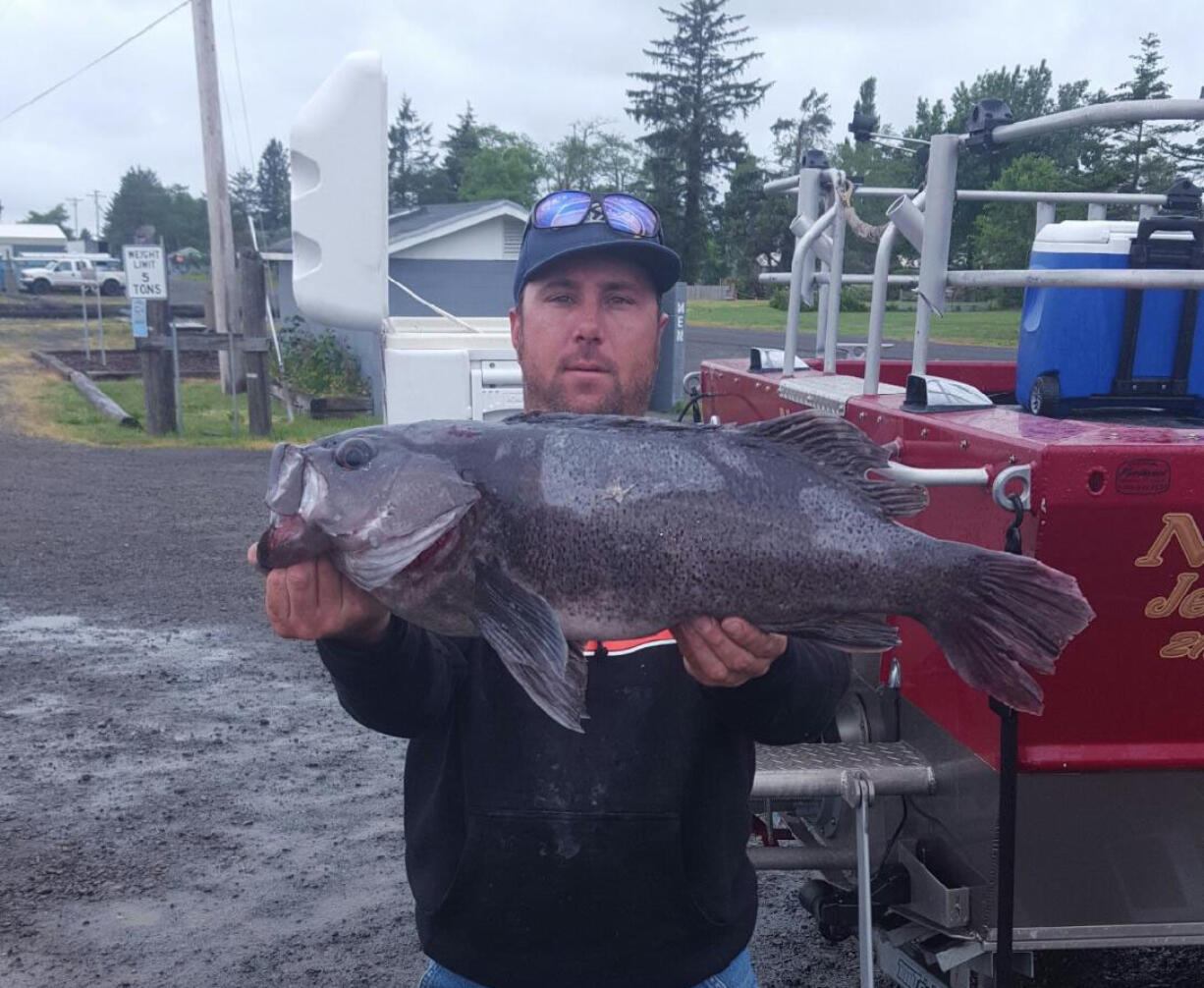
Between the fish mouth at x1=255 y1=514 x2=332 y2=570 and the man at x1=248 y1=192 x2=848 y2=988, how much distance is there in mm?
291

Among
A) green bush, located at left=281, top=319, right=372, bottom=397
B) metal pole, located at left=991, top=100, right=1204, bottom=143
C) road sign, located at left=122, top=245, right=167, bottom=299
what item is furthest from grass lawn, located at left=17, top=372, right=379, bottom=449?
metal pole, located at left=991, top=100, right=1204, bottom=143

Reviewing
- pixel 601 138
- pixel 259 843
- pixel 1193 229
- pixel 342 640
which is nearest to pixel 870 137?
pixel 1193 229

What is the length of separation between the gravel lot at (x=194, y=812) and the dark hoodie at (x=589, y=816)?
7.52 ft

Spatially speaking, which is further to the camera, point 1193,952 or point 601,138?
point 601,138

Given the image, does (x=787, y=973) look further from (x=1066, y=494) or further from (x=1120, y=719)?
(x=1066, y=494)

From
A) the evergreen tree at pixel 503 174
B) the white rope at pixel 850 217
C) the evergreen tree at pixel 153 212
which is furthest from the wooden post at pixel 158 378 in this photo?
the evergreen tree at pixel 153 212

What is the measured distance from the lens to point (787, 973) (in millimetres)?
4863

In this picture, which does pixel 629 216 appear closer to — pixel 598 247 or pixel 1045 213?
pixel 598 247

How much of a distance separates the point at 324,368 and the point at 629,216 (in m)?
19.9

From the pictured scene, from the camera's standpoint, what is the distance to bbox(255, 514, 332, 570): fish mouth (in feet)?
7.22

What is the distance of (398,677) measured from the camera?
2.46m

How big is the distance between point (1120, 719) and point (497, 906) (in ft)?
5.43

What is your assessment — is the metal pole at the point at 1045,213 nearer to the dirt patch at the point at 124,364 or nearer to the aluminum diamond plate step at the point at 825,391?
the aluminum diamond plate step at the point at 825,391

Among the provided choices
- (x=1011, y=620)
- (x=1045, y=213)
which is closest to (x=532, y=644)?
(x=1011, y=620)
